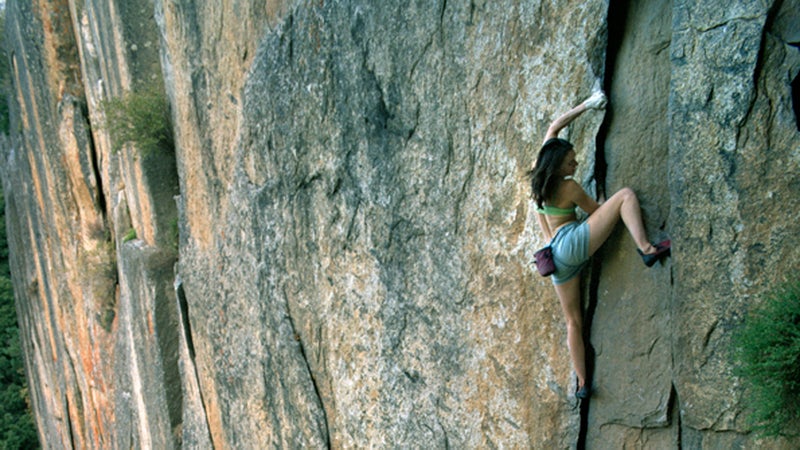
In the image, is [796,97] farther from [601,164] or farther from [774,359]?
[774,359]

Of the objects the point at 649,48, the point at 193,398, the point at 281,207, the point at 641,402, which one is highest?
the point at 649,48

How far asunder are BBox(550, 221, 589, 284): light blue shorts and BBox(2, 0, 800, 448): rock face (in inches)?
7.3

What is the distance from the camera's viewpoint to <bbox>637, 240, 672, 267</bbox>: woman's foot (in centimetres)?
271

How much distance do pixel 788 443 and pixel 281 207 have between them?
365 centimetres

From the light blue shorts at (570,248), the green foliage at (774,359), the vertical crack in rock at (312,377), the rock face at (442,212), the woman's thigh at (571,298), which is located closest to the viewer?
the green foliage at (774,359)

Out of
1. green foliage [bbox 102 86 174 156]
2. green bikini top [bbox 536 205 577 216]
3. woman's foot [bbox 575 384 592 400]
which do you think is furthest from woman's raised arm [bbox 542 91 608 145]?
green foliage [bbox 102 86 174 156]

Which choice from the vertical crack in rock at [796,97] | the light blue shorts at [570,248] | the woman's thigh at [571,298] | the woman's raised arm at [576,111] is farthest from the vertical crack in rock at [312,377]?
the vertical crack in rock at [796,97]

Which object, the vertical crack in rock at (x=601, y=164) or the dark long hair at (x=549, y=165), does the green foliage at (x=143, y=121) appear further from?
the vertical crack in rock at (x=601, y=164)

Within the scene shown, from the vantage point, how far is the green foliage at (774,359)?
88.6 inches

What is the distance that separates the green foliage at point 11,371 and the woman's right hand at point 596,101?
1890 cm

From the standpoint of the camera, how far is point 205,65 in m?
5.51

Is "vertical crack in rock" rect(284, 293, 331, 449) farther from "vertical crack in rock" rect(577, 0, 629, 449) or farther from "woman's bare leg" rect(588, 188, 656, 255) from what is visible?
"woman's bare leg" rect(588, 188, 656, 255)

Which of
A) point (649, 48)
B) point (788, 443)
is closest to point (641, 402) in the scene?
point (788, 443)

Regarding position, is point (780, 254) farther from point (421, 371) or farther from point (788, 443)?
point (421, 371)
